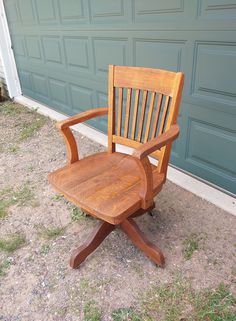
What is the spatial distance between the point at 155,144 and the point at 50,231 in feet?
3.36

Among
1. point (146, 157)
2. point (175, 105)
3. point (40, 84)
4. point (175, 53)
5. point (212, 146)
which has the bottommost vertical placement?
point (40, 84)

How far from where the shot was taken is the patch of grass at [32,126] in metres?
3.35

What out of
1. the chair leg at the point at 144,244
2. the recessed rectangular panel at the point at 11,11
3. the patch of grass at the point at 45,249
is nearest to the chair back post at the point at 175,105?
the chair leg at the point at 144,244

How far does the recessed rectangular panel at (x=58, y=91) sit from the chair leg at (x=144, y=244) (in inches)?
91.6

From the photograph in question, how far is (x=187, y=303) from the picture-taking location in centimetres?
136

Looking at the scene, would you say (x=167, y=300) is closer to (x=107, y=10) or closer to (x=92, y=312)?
(x=92, y=312)

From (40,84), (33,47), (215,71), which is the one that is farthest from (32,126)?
(215,71)

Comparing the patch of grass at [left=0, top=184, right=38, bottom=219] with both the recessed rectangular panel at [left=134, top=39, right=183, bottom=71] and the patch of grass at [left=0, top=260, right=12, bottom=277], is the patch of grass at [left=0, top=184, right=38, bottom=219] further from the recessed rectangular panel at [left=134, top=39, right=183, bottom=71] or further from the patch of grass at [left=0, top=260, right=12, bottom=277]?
the recessed rectangular panel at [left=134, top=39, right=183, bottom=71]

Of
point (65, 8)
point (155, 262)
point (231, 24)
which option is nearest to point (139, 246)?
point (155, 262)

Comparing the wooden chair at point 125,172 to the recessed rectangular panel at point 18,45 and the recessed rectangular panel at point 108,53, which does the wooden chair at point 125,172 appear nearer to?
the recessed rectangular panel at point 108,53

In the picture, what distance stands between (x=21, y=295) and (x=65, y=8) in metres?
2.60

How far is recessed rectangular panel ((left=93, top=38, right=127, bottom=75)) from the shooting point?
2.40 metres

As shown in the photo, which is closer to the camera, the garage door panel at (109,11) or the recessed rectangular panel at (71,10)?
the garage door panel at (109,11)

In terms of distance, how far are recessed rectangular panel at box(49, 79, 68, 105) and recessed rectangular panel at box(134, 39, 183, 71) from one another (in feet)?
4.64
